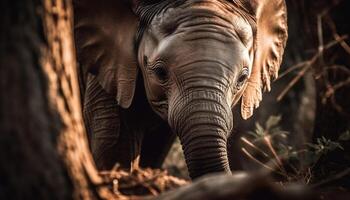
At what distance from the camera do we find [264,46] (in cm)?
524

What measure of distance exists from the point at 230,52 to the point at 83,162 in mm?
2019

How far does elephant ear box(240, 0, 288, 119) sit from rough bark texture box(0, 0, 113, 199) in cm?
255

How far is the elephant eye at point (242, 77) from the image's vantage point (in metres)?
4.60

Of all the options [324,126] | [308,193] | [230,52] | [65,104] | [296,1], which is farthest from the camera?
[296,1]

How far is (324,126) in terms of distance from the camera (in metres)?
6.13

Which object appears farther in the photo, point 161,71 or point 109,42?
point 109,42

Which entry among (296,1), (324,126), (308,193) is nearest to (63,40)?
(308,193)

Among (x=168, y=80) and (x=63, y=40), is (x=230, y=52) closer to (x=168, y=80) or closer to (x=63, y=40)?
(x=168, y=80)

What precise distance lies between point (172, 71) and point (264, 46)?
103 cm

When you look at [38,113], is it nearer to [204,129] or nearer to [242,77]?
[204,129]

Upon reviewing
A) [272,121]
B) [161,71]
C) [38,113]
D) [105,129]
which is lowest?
[272,121]

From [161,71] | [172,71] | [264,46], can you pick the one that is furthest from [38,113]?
[264,46]

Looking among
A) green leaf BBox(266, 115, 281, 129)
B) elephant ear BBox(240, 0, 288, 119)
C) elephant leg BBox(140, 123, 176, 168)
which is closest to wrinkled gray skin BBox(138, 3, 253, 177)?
→ elephant ear BBox(240, 0, 288, 119)

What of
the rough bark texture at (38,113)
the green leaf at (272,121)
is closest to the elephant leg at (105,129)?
the green leaf at (272,121)
